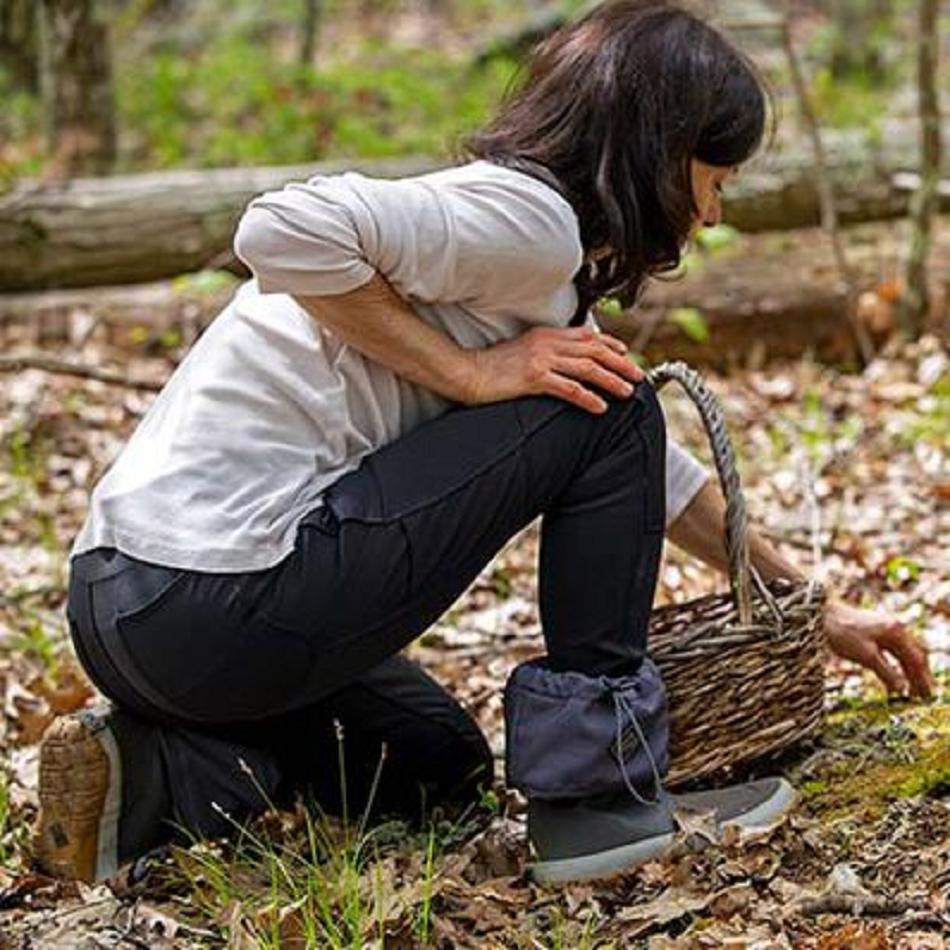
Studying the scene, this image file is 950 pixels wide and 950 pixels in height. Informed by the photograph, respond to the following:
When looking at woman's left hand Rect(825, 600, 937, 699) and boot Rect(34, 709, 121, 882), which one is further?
woman's left hand Rect(825, 600, 937, 699)

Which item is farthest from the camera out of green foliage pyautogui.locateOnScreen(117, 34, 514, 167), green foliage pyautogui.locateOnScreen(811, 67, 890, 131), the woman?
green foliage pyautogui.locateOnScreen(117, 34, 514, 167)

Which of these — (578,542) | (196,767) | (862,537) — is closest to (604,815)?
(578,542)

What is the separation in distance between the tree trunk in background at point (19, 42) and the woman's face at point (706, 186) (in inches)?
346

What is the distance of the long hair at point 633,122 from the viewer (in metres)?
2.58

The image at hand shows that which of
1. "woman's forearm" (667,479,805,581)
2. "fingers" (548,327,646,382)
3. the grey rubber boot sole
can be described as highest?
"fingers" (548,327,646,382)

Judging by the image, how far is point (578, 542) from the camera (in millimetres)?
2613

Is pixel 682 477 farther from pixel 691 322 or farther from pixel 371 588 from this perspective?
pixel 691 322

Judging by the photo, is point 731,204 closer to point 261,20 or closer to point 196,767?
point 196,767

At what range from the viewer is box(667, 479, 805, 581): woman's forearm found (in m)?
3.02

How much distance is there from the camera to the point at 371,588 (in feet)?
8.27

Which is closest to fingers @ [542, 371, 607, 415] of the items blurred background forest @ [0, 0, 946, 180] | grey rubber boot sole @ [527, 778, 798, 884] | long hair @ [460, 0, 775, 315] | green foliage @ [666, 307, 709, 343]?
long hair @ [460, 0, 775, 315]

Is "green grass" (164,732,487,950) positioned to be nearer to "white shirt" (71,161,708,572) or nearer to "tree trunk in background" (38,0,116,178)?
"white shirt" (71,161,708,572)

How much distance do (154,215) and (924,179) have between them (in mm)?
2663

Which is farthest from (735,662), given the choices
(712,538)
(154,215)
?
(154,215)
